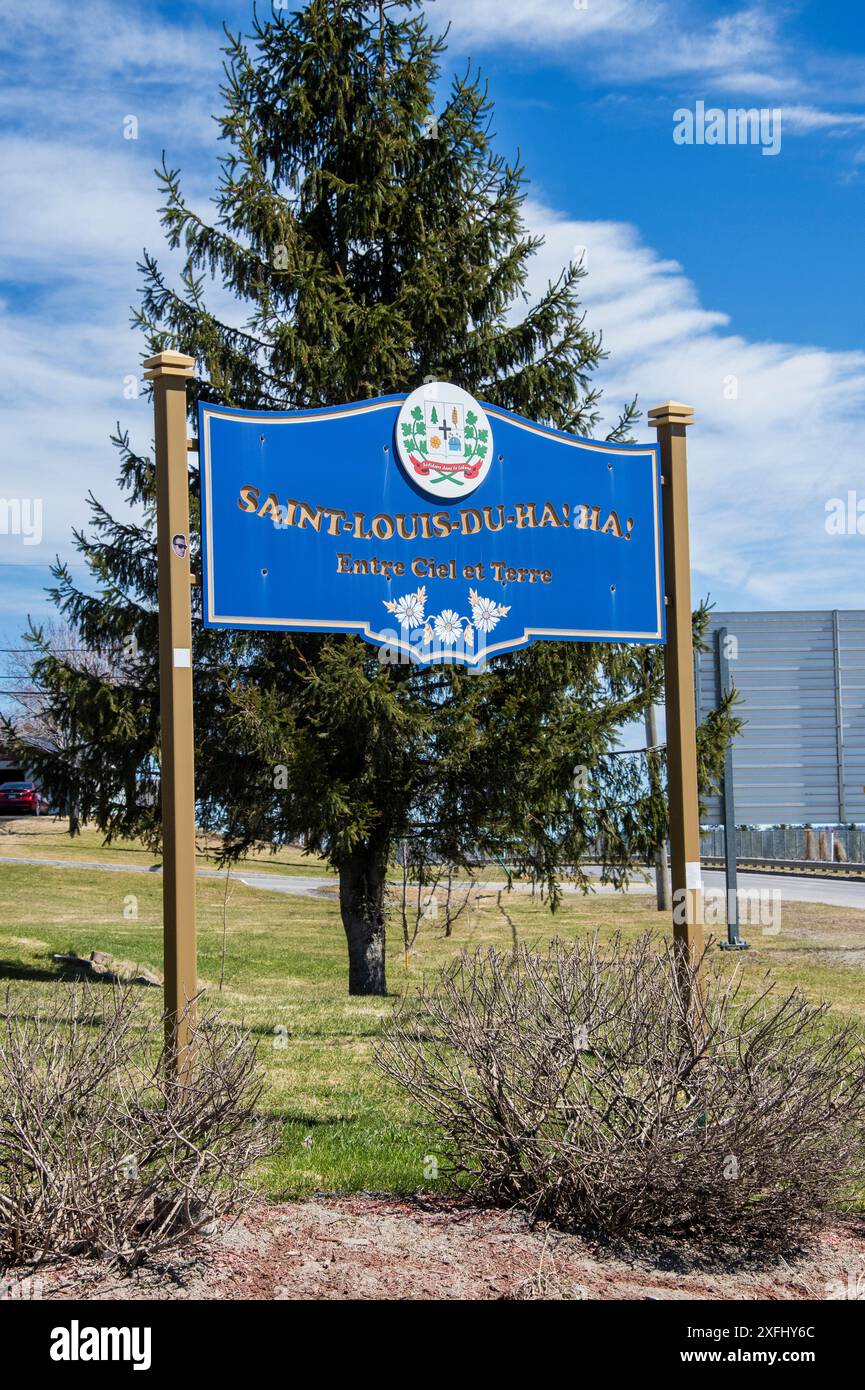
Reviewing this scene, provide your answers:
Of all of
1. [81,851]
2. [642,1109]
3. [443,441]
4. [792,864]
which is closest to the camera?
[642,1109]

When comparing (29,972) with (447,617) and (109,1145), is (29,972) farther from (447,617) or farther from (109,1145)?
(109,1145)

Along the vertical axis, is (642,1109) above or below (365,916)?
above

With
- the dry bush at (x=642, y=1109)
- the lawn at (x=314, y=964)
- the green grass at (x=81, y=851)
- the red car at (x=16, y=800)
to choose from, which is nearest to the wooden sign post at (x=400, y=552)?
the dry bush at (x=642, y=1109)

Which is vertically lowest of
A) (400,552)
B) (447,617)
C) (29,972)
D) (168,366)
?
(29,972)

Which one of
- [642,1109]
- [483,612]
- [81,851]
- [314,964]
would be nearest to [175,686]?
[483,612]

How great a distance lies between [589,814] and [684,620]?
5.67 meters

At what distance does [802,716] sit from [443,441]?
100.0ft

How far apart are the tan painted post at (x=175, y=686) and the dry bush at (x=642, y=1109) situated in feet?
3.37

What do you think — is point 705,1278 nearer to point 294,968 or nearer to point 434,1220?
point 434,1220

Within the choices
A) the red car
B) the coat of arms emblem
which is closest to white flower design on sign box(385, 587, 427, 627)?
the coat of arms emblem

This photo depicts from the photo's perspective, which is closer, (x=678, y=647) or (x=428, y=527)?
(x=428, y=527)

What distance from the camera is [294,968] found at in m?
15.5

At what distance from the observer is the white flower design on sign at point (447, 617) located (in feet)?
19.2

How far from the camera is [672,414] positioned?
6.47 meters
